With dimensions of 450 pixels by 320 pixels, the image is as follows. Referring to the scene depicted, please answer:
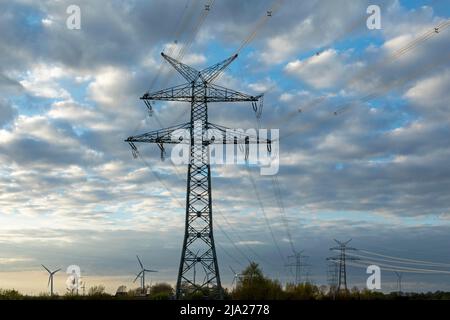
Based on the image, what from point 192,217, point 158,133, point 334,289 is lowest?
point 334,289

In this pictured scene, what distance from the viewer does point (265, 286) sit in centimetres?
11756

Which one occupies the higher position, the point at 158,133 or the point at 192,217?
the point at 158,133

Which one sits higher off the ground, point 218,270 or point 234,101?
point 234,101

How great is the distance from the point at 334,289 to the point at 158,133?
81.1m
